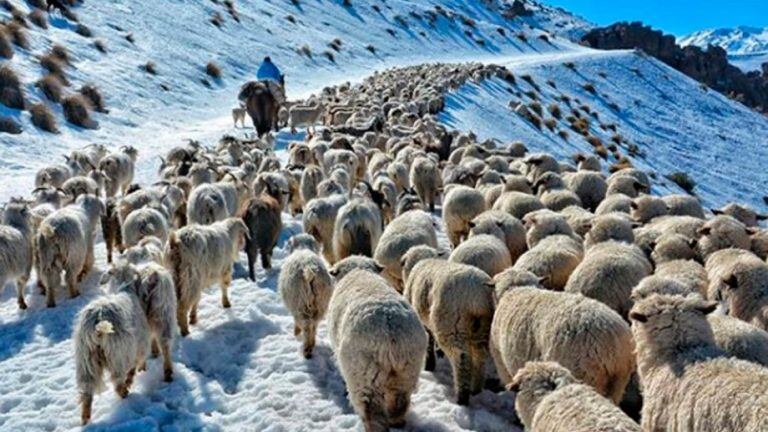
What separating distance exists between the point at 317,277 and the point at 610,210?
5521 mm

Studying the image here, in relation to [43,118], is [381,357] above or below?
above

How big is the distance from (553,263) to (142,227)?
5.47m

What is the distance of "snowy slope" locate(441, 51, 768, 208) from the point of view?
29359mm

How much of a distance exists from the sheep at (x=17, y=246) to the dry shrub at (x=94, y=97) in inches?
597

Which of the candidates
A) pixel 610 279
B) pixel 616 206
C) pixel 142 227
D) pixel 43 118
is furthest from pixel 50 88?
pixel 610 279

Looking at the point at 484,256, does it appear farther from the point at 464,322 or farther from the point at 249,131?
the point at 249,131

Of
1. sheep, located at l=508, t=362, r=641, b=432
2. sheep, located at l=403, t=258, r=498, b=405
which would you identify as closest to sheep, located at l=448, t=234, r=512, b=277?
sheep, located at l=403, t=258, r=498, b=405

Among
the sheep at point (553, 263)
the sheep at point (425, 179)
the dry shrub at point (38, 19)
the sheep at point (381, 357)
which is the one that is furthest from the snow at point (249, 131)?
the sheep at point (425, 179)

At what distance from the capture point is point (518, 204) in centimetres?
1081

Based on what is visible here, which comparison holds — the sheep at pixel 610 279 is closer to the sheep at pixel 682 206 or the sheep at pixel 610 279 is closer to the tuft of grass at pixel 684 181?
the sheep at pixel 682 206

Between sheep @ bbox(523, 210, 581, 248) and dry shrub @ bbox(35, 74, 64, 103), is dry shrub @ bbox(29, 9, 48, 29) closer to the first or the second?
dry shrub @ bbox(35, 74, 64, 103)

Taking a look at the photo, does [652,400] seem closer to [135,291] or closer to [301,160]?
[135,291]

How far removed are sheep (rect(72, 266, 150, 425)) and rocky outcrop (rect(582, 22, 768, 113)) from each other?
7374cm

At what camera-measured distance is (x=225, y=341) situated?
7.87 metres
